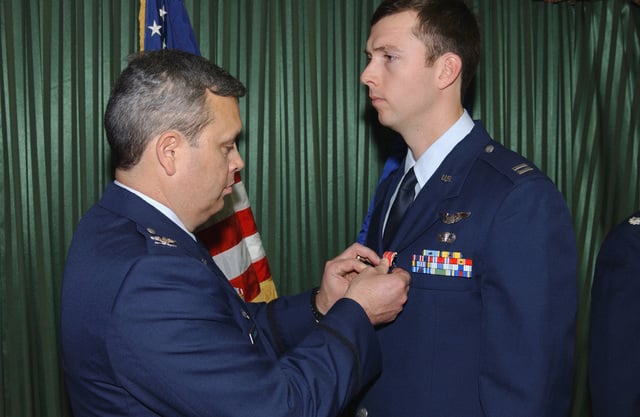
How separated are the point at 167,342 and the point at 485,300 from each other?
768 mm

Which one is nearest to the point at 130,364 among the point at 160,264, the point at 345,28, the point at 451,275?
the point at 160,264

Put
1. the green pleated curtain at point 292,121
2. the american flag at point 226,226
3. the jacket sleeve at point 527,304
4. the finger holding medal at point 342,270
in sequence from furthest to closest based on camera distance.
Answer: the green pleated curtain at point 292,121, the american flag at point 226,226, the finger holding medal at point 342,270, the jacket sleeve at point 527,304

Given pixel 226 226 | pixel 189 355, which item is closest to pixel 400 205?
pixel 189 355

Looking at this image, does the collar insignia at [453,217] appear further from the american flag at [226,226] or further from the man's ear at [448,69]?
the american flag at [226,226]

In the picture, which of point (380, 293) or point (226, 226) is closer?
point (380, 293)

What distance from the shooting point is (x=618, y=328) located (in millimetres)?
1442

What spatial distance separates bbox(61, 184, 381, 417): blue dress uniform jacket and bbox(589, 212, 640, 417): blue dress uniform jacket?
0.52 m

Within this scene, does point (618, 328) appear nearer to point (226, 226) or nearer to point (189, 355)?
point (189, 355)

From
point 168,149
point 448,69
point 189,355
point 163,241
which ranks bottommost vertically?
point 189,355

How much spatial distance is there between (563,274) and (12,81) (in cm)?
264

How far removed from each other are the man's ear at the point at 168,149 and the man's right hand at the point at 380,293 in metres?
0.52

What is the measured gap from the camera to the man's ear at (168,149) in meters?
1.42

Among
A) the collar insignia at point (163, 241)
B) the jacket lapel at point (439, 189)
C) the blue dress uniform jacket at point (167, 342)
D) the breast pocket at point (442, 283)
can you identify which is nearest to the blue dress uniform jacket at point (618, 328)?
the breast pocket at point (442, 283)

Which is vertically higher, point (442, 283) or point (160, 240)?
point (160, 240)
